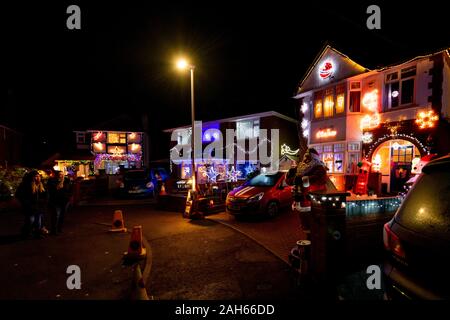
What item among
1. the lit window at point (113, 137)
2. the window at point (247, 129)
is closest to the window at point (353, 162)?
the window at point (247, 129)

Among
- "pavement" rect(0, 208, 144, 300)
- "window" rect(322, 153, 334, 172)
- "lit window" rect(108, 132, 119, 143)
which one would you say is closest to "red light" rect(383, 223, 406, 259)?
"pavement" rect(0, 208, 144, 300)

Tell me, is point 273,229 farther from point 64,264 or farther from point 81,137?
point 81,137

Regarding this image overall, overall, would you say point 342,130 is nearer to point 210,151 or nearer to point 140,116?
point 210,151

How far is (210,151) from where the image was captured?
25578mm

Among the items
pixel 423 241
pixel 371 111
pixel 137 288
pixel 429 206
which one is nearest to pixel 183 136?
pixel 371 111

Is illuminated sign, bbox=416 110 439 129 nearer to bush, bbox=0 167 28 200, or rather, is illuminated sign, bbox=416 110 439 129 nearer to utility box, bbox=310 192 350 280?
utility box, bbox=310 192 350 280

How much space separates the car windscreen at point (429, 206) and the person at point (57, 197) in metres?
8.61

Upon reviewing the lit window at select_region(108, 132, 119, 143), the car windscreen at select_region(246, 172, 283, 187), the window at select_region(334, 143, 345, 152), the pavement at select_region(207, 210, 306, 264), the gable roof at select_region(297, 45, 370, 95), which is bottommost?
the pavement at select_region(207, 210, 306, 264)

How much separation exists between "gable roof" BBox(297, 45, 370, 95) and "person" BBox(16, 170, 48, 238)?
1512cm

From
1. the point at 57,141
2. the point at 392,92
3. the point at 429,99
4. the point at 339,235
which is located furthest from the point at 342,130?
the point at 57,141

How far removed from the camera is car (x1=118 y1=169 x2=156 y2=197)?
15.6 meters

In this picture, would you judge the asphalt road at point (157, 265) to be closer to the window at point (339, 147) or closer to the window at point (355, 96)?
the window at point (339, 147)

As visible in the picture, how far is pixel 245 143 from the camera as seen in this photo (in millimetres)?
23297

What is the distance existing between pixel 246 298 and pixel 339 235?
5.77 feet
